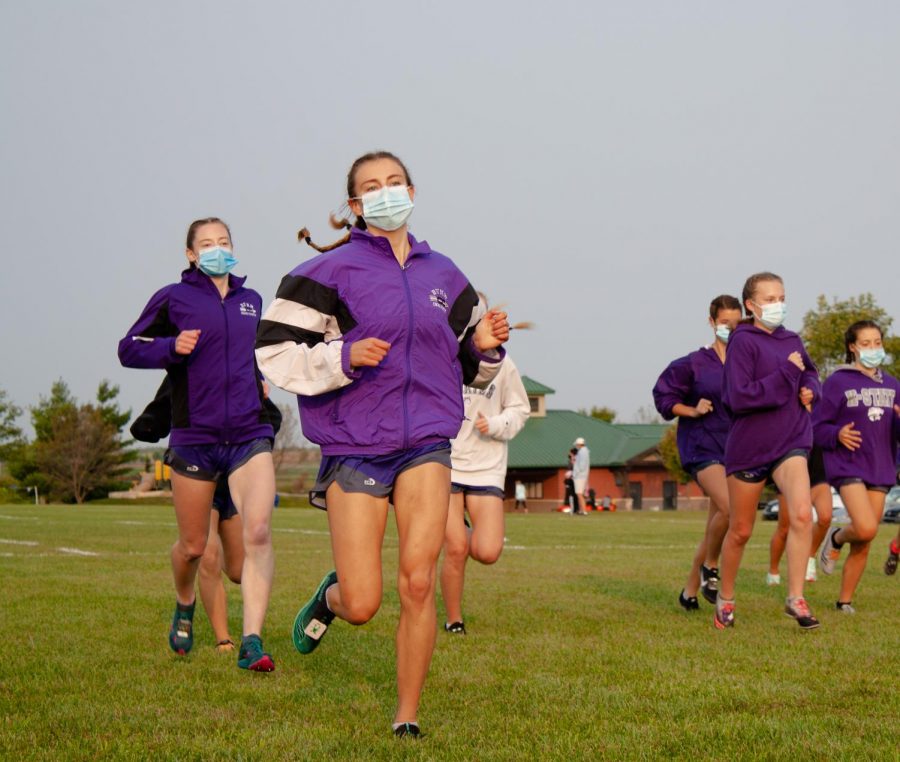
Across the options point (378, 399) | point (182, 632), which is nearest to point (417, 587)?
point (378, 399)

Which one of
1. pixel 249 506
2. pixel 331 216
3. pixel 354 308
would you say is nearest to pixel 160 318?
pixel 249 506

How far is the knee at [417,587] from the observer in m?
5.20

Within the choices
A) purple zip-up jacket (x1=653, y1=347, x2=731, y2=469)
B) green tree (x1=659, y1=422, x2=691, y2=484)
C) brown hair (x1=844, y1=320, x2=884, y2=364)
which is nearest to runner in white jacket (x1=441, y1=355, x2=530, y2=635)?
purple zip-up jacket (x1=653, y1=347, x2=731, y2=469)

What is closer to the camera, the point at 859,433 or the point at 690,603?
the point at 859,433

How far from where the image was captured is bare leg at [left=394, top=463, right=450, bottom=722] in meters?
5.20

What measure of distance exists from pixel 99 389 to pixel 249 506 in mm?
108511

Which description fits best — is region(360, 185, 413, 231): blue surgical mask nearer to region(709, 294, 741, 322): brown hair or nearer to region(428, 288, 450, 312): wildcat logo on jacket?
region(428, 288, 450, 312): wildcat logo on jacket

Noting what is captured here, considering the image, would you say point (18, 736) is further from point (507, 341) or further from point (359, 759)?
point (507, 341)

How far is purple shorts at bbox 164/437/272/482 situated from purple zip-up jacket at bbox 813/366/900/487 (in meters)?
5.11

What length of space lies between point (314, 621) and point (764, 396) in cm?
403

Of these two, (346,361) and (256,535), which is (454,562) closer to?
(256,535)

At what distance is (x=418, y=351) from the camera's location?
528 cm

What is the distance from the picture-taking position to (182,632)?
24.7 ft

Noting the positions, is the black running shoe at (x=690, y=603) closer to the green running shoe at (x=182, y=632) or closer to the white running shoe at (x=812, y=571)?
the white running shoe at (x=812, y=571)
